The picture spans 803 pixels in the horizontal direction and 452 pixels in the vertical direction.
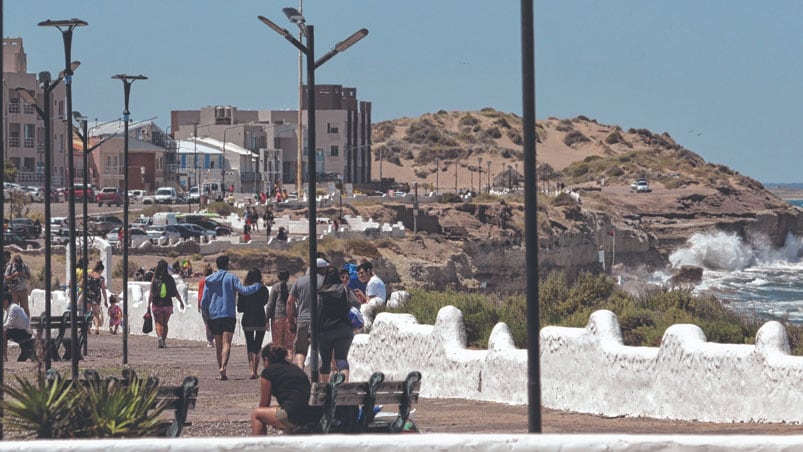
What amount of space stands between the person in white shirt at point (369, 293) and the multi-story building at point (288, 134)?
96509 millimetres

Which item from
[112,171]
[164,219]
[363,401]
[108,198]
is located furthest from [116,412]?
[112,171]

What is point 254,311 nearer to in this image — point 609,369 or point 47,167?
point 609,369

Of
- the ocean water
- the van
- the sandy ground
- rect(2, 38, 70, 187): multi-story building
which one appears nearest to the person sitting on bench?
the sandy ground

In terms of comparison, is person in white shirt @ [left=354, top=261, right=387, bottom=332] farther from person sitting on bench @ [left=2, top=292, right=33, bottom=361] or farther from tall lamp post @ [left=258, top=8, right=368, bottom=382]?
person sitting on bench @ [left=2, top=292, right=33, bottom=361]

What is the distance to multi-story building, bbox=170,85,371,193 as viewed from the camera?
4828 inches

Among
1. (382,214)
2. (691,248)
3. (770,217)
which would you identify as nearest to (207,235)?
(382,214)

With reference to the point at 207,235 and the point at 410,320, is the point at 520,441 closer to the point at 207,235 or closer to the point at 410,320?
the point at 410,320

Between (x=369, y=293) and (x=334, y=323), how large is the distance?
3777 millimetres

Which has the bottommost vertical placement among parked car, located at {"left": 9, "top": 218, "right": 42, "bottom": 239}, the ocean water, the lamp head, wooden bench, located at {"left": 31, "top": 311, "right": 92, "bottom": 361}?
the ocean water

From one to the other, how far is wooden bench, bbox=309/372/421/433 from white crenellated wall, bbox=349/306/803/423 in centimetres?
325

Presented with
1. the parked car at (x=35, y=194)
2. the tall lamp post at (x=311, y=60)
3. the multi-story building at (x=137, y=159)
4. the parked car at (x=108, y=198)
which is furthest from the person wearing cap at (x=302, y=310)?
the multi-story building at (x=137, y=159)

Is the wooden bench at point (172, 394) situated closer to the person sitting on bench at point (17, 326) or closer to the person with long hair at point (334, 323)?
the person with long hair at point (334, 323)

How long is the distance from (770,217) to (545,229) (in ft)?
134

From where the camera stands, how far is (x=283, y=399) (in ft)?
32.8
